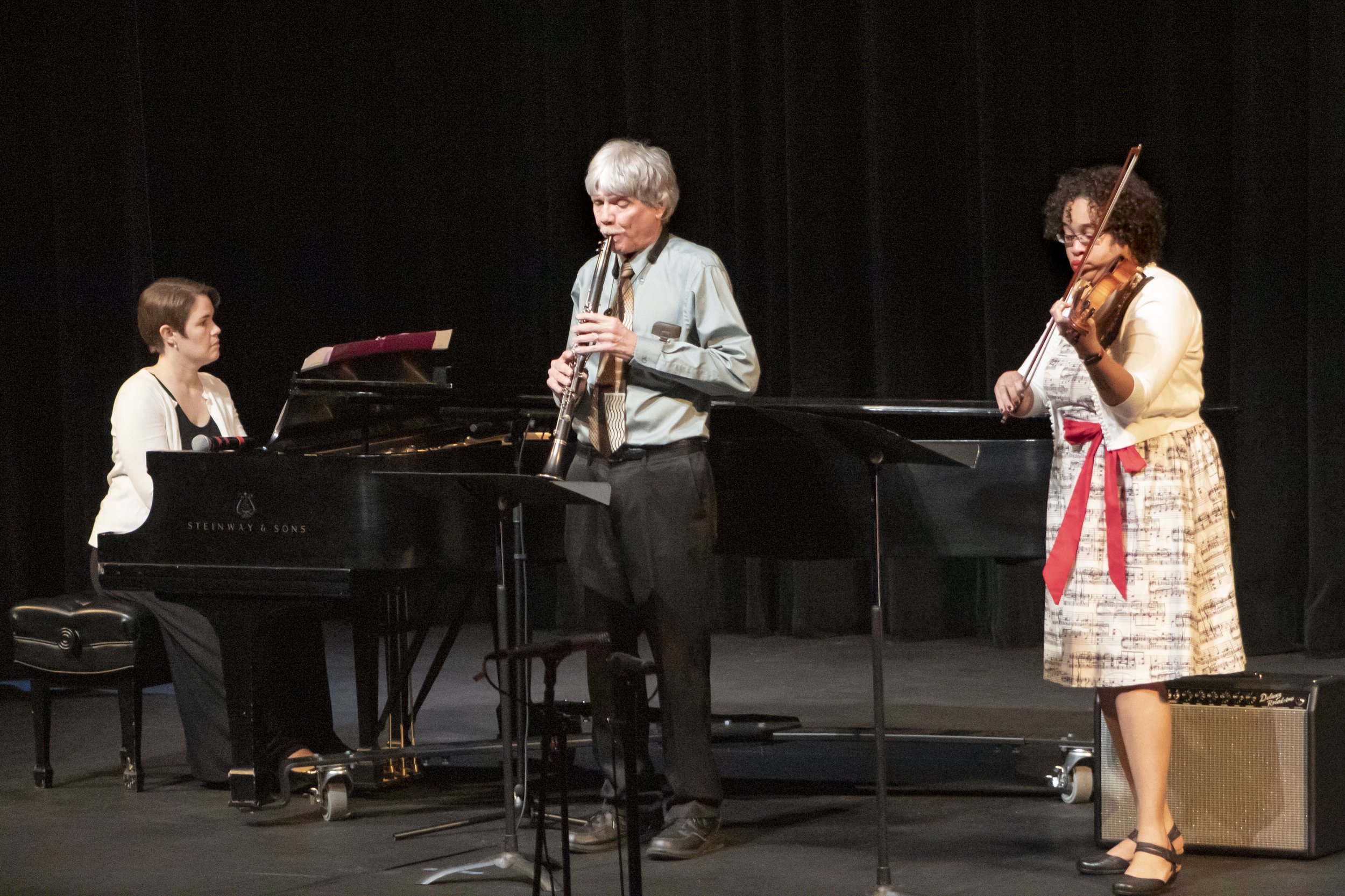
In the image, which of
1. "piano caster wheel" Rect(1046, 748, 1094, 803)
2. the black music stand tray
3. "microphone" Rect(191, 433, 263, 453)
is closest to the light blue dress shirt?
the black music stand tray

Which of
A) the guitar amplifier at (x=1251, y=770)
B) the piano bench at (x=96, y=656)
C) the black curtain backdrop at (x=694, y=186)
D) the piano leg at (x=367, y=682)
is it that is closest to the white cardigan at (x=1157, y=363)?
the guitar amplifier at (x=1251, y=770)

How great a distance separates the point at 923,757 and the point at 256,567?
1874mm

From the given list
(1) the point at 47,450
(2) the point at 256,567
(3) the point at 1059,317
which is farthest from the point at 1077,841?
(1) the point at 47,450

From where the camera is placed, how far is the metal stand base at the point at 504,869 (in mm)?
3324

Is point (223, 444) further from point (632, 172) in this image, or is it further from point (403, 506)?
point (632, 172)

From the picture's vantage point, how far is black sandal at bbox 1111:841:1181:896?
3.10 metres

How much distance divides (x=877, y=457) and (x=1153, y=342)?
564 mm

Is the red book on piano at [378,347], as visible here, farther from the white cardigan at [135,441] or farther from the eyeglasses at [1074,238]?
the eyeglasses at [1074,238]

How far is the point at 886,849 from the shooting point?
3070 mm

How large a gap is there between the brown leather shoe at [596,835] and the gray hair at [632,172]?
133 cm

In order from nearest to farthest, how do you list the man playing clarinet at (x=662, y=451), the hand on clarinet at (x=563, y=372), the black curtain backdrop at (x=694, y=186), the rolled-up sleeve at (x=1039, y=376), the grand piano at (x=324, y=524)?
1. the rolled-up sleeve at (x=1039, y=376)
2. the hand on clarinet at (x=563, y=372)
3. the man playing clarinet at (x=662, y=451)
4. the grand piano at (x=324, y=524)
5. the black curtain backdrop at (x=694, y=186)

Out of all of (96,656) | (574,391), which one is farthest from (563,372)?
(96,656)

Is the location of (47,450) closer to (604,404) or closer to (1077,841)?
(604,404)

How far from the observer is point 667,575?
347cm
